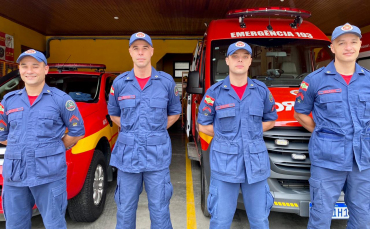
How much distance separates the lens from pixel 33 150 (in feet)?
6.52

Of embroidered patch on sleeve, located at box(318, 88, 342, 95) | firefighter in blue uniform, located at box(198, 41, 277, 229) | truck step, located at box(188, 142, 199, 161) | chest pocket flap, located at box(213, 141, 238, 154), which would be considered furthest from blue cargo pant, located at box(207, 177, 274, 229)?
truck step, located at box(188, 142, 199, 161)

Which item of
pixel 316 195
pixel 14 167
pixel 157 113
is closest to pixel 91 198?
pixel 14 167

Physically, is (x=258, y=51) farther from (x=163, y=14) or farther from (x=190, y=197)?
(x=163, y=14)

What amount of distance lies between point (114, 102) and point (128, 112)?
265 mm

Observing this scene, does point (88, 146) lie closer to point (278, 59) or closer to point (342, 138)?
point (342, 138)

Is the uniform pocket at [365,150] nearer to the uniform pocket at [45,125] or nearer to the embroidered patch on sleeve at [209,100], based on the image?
the embroidered patch on sleeve at [209,100]

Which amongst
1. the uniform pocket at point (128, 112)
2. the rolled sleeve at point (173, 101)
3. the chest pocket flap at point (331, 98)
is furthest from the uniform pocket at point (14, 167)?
the chest pocket flap at point (331, 98)

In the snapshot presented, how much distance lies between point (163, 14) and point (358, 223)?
8.52m

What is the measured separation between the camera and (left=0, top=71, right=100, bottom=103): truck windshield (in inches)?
143

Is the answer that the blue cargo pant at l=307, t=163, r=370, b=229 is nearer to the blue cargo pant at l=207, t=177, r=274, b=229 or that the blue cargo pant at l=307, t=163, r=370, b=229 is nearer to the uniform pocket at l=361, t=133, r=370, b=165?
the uniform pocket at l=361, t=133, r=370, b=165

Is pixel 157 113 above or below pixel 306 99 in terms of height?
below

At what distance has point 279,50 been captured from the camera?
346 centimetres

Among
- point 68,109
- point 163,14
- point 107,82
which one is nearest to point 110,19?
point 163,14

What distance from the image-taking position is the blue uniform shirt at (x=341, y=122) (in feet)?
6.83
